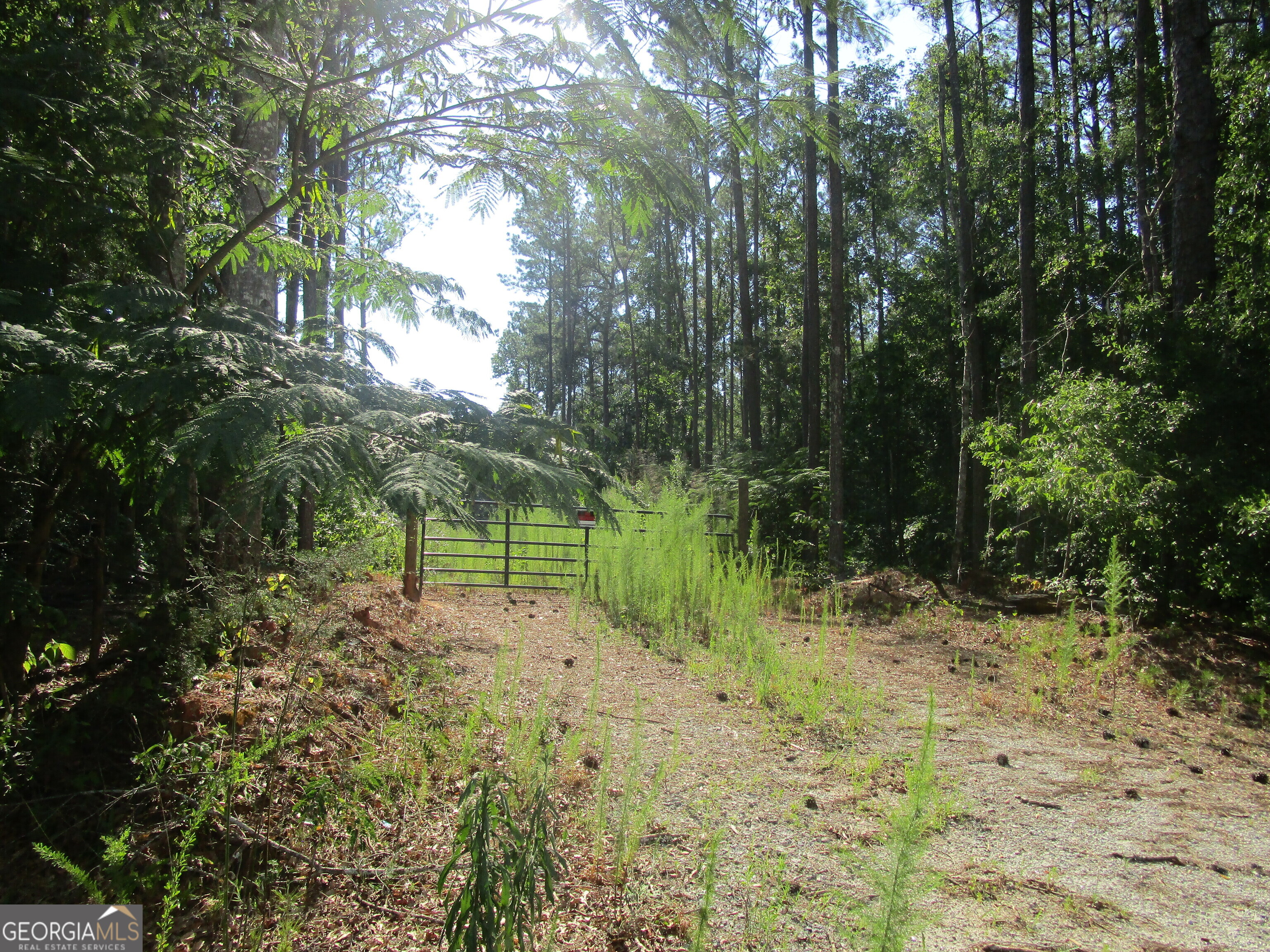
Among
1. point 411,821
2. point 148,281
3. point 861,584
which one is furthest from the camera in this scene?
point 861,584

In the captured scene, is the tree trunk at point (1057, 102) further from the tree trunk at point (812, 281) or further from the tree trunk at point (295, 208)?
the tree trunk at point (295, 208)

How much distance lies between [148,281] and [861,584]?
904 centimetres

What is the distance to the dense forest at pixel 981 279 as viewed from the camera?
12.8 ft

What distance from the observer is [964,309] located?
1357 centimetres

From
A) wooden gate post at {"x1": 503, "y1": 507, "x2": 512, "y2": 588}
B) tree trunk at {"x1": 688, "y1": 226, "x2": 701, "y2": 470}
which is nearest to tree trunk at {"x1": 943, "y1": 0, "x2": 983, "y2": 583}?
wooden gate post at {"x1": 503, "y1": 507, "x2": 512, "y2": 588}

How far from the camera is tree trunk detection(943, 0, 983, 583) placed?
1266 centimetres

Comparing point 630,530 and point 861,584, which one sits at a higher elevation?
point 630,530

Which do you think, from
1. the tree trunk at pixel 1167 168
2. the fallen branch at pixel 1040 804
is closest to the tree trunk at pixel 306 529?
the fallen branch at pixel 1040 804

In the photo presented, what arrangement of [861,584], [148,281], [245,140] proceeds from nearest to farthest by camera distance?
[148,281]
[245,140]
[861,584]

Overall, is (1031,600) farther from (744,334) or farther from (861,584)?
→ (744,334)

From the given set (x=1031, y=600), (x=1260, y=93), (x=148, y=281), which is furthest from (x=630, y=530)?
(x=1260, y=93)

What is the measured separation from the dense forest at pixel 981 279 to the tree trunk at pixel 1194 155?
0.08ft

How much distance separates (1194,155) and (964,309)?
19.5ft

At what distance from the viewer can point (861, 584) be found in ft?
32.3
